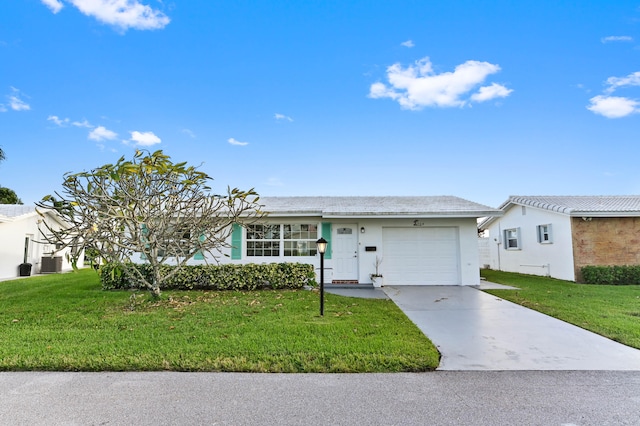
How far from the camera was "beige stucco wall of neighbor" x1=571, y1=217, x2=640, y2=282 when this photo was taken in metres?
11.9

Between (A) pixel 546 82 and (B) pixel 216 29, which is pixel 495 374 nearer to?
(A) pixel 546 82

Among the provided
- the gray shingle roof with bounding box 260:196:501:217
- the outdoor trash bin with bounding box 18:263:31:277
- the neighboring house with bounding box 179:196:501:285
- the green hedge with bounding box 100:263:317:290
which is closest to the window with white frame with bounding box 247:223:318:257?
the neighboring house with bounding box 179:196:501:285

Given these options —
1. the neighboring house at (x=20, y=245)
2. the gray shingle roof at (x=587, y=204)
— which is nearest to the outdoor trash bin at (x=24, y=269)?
the neighboring house at (x=20, y=245)

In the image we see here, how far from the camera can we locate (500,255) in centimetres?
1734

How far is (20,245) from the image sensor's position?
15594 mm

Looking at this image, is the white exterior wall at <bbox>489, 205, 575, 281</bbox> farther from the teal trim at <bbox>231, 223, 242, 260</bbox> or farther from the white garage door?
the teal trim at <bbox>231, 223, 242, 260</bbox>

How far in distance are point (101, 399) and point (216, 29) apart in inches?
426

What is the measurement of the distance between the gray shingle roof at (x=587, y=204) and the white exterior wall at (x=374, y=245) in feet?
13.1

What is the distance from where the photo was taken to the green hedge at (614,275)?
11391 millimetres

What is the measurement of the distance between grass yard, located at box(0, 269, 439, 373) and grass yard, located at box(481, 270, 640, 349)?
3228mm

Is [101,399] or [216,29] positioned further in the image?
[216,29]

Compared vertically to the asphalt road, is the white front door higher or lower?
higher

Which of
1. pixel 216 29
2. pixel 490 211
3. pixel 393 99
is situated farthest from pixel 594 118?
pixel 216 29

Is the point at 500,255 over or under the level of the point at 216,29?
under
